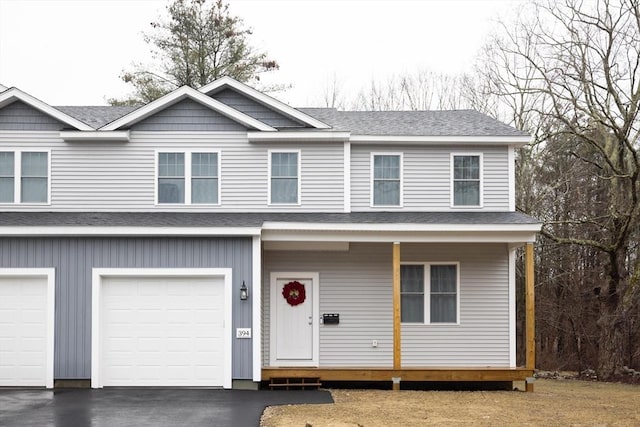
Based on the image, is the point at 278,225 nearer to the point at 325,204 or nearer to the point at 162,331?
the point at 325,204

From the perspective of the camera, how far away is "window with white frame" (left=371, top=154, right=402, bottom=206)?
65.0 ft

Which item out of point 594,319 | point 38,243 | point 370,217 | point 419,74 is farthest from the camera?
point 419,74

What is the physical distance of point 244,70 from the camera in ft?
124

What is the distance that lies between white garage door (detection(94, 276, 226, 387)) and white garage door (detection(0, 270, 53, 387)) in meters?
1.13

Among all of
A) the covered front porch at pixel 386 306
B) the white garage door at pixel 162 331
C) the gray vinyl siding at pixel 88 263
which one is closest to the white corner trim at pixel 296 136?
the covered front porch at pixel 386 306

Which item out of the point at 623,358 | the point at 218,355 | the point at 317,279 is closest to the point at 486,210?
the point at 317,279

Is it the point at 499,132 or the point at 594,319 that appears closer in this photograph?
the point at 499,132

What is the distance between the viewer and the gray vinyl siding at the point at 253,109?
19.7 m

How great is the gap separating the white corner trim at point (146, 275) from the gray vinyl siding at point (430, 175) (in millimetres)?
4182

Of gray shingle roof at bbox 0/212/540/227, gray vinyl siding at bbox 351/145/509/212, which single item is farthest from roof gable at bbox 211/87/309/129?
gray shingle roof at bbox 0/212/540/227

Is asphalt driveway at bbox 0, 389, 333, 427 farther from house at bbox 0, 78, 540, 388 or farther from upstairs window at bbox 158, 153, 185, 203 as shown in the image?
upstairs window at bbox 158, 153, 185, 203

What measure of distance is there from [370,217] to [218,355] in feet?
14.5

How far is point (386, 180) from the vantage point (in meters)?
19.8

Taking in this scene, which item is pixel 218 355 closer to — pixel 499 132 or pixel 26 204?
pixel 26 204
